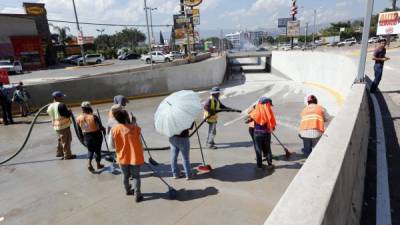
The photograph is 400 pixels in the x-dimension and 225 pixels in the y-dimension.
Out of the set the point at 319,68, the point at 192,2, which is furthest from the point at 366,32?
the point at 192,2

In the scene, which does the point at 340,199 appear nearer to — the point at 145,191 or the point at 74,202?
the point at 145,191

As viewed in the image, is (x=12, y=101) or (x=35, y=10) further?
(x=35, y=10)

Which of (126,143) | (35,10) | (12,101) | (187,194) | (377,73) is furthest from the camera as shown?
(35,10)

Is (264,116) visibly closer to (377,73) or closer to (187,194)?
(187,194)

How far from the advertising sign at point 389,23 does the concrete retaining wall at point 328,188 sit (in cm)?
4230

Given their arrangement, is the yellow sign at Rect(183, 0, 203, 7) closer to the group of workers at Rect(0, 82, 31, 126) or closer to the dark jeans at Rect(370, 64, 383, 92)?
the group of workers at Rect(0, 82, 31, 126)

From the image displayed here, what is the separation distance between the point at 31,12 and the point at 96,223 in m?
51.8

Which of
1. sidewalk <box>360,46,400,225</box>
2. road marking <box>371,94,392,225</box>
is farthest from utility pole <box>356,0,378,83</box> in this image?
road marking <box>371,94,392,225</box>

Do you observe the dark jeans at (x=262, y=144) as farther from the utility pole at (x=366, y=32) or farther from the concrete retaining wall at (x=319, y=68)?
the concrete retaining wall at (x=319, y=68)

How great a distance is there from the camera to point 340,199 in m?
3.01

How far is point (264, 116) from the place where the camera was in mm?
6238

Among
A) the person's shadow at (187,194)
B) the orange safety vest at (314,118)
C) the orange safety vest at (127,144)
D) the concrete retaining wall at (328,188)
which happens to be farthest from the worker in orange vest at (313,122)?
Result: the orange safety vest at (127,144)

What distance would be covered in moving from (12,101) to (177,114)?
448 inches

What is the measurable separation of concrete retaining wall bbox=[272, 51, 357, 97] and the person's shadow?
988 centimetres
